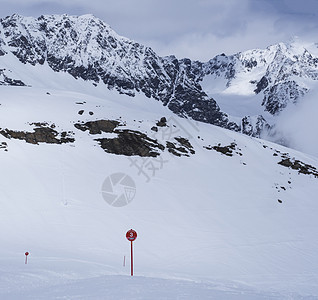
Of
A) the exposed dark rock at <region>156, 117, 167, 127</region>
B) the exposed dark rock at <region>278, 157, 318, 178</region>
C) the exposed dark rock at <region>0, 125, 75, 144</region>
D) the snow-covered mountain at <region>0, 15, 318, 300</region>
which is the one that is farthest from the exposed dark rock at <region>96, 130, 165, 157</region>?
the exposed dark rock at <region>278, 157, 318, 178</region>

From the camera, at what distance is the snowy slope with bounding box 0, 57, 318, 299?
11.1 m

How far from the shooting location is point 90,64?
16888cm

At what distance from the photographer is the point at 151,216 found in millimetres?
24703

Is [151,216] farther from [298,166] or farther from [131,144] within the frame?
[298,166]

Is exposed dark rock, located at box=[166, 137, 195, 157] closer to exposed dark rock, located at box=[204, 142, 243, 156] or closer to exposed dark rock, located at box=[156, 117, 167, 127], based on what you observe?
exposed dark rock, located at box=[204, 142, 243, 156]

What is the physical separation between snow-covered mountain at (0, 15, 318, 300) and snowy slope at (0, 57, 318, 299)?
0.30 ft

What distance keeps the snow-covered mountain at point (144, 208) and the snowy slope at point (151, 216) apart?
92 millimetres

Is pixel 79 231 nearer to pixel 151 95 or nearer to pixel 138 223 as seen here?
pixel 138 223

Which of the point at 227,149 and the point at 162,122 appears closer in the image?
the point at 227,149

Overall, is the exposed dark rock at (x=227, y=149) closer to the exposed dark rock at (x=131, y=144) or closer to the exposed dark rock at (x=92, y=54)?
the exposed dark rock at (x=131, y=144)

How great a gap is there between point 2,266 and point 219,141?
31.7 metres

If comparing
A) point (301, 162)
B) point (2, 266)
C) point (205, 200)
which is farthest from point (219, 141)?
point (2, 266)

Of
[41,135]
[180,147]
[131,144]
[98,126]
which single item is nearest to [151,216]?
[131,144]

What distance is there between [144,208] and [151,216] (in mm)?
1248
